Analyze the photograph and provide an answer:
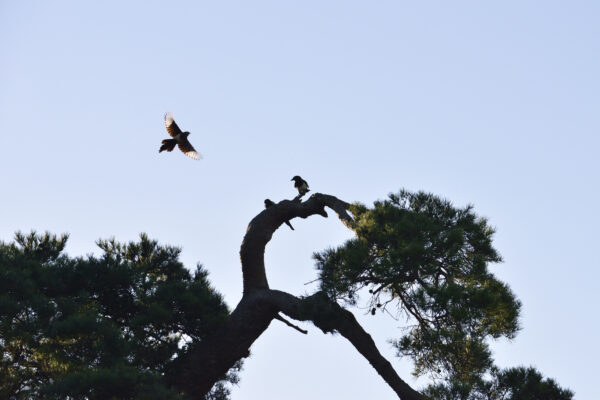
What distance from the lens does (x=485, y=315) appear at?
8875 mm

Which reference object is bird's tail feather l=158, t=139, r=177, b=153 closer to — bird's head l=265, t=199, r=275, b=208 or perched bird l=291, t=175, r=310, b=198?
bird's head l=265, t=199, r=275, b=208

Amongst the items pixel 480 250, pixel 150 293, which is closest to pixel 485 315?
pixel 480 250

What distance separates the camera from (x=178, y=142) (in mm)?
12414

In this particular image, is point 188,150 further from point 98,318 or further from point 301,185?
point 98,318

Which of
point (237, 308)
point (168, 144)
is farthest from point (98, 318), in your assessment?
point (168, 144)

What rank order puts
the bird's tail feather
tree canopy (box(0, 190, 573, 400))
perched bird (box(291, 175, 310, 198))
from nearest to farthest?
tree canopy (box(0, 190, 573, 400)) → perched bird (box(291, 175, 310, 198)) → the bird's tail feather

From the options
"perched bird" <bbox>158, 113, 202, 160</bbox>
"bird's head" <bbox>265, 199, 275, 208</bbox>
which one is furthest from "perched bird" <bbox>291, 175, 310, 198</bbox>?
"perched bird" <bbox>158, 113, 202, 160</bbox>

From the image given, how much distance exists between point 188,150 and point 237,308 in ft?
8.61

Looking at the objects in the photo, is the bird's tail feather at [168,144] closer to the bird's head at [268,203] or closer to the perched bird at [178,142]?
the perched bird at [178,142]

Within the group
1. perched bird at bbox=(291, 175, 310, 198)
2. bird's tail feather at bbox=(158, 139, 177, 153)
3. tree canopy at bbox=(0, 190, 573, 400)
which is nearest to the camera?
tree canopy at bbox=(0, 190, 573, 400)

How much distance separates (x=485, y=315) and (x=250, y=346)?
4.01 m

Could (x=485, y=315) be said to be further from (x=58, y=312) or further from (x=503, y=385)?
(x=58, y=312)

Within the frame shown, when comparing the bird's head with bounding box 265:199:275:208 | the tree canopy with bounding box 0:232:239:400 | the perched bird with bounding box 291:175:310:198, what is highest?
the perched bird with bounding box 291:175:310:198

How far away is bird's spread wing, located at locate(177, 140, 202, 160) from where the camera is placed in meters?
12.2
